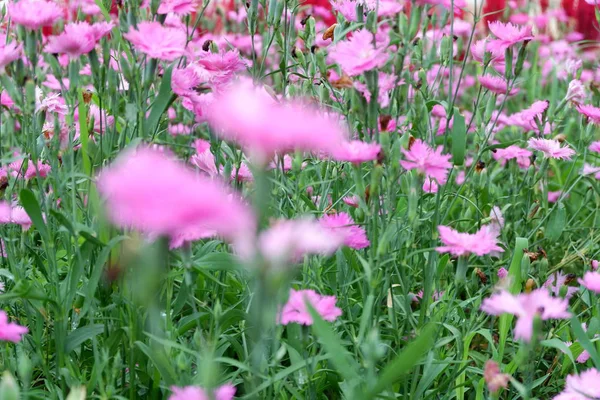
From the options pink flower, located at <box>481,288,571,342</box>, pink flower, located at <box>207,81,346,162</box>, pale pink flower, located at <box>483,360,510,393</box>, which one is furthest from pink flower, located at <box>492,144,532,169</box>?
pink flower, located at <box>207,81,346,162</box>

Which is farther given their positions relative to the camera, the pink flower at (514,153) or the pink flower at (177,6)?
the pink flower at (514,153)

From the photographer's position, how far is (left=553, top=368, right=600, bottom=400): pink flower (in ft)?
3.35

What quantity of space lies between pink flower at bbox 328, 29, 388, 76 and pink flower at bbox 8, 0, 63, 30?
45cm

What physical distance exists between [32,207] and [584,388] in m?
0.85

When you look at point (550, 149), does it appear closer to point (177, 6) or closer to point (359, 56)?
point (359, 56)

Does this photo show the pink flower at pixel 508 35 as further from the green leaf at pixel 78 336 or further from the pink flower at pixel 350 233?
the green leaf at pixel 78 336

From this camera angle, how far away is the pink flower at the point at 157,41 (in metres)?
1.06

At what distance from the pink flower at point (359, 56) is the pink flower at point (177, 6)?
341mm

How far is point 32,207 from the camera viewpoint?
3.55ft

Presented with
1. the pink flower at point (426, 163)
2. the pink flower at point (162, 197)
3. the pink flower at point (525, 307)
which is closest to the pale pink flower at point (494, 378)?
the pink flower at point (525, 307)

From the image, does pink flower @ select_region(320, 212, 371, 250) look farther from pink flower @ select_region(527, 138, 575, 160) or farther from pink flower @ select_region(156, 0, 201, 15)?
pink flower @ select_region(527, 138, 575, 160)

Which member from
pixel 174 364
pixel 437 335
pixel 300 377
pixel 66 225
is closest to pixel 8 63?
pixel 66 225

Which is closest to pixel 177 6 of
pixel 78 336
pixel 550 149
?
pixel 78 336

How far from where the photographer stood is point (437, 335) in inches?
47.8
